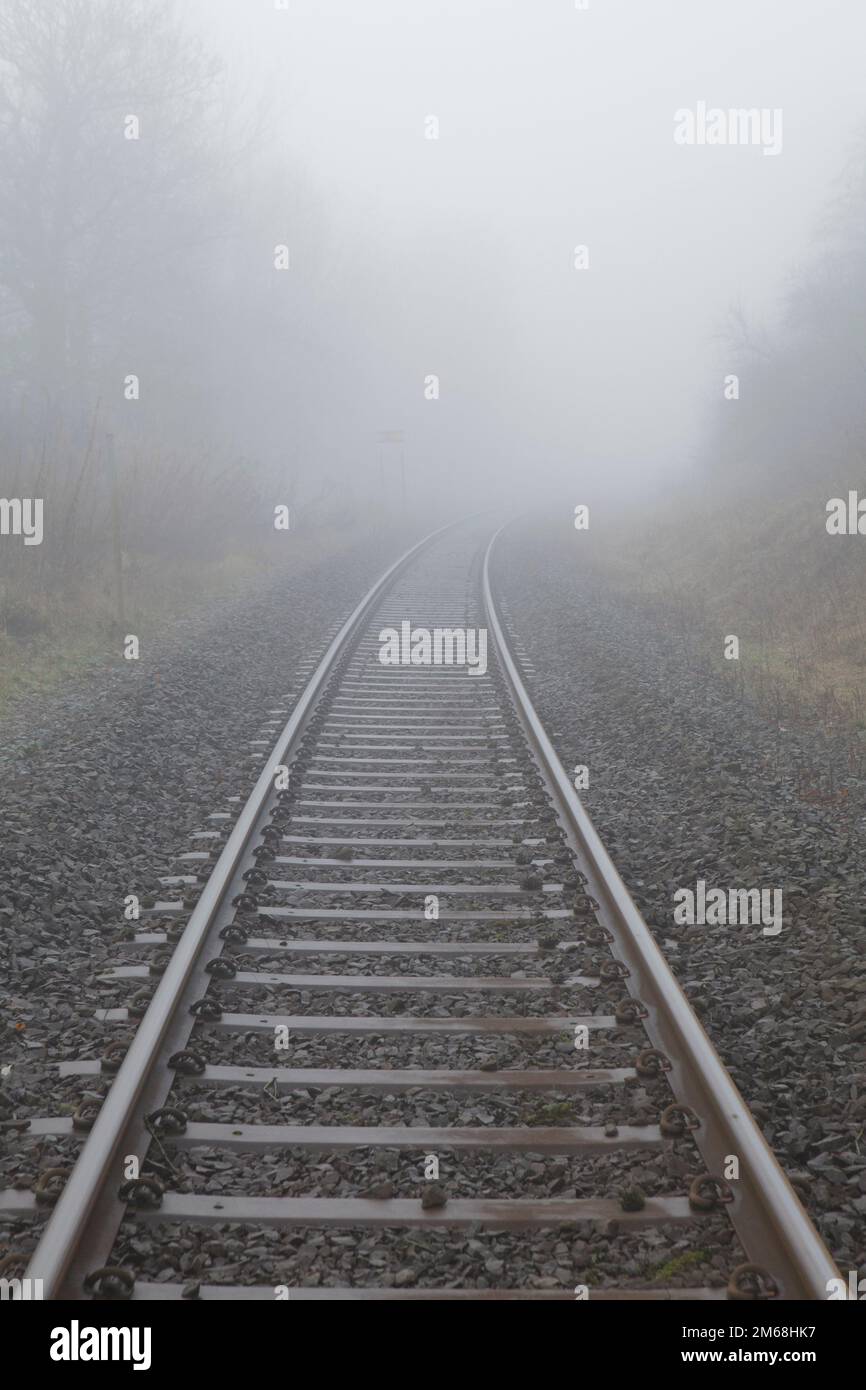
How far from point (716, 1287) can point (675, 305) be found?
116m

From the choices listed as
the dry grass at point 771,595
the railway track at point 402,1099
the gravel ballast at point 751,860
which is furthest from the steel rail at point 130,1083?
the dry grass at point 771,595

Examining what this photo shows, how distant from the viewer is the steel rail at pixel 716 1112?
10.2ft

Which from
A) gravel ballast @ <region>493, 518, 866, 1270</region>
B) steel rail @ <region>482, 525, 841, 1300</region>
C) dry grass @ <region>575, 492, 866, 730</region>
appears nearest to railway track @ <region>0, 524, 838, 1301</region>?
steel rail @ <region>482, 525, 841, 1300</region>

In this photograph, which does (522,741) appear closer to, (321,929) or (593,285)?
(321,929)

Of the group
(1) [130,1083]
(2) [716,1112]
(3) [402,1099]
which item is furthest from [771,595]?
(1) [130,1083]

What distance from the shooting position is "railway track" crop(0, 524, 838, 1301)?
3.22m

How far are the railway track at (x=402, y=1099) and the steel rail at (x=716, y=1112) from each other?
0.01m

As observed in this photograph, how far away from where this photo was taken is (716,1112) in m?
3.85

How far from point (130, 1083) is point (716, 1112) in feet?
6.62

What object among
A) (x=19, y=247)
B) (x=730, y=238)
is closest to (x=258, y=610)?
(x=19, y=247)

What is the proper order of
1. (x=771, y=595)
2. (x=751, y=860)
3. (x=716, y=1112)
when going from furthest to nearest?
(x=771, y=595) < (x=751, y=860) < (x=716, y=1112)

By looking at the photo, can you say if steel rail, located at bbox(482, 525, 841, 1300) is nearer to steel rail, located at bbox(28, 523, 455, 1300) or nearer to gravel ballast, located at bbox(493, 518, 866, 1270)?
gravel ballast, located at bbox(493, 518, 866, 1270)

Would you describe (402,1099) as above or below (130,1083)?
below

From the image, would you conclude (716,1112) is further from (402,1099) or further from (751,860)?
(751,860)
